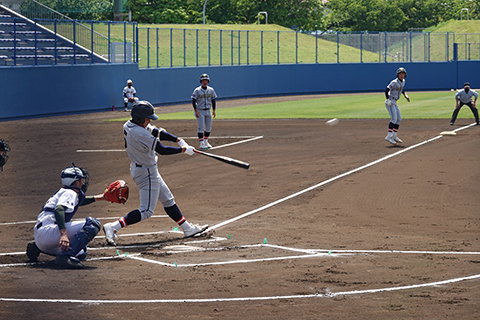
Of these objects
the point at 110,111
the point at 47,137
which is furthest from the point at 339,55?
the point at 47,137

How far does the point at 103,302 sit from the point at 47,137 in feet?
61.1

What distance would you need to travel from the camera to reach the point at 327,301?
699 centimetres

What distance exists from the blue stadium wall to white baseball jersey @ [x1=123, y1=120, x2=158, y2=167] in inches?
894

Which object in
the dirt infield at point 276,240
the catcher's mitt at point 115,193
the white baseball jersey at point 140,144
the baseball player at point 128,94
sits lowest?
the dirt infield at point 276,240

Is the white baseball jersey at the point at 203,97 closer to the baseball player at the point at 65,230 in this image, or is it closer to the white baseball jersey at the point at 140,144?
the white baseball jersey at the point at 140,144

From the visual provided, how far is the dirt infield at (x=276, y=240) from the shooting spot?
6.91 meters

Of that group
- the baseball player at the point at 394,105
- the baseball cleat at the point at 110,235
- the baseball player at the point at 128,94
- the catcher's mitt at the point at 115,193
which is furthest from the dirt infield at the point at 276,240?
the baseball player at the point at 128,94

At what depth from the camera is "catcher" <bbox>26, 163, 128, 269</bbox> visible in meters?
8.35

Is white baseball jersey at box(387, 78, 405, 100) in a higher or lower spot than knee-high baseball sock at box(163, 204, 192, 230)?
higher

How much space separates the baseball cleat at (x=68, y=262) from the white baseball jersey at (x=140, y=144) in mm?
1959

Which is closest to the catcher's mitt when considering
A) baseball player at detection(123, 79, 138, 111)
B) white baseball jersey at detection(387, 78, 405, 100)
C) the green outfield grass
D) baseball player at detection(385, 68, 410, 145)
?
baseball player at detection(385, 68, 410, 145)

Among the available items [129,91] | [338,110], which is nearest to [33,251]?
[129,91]

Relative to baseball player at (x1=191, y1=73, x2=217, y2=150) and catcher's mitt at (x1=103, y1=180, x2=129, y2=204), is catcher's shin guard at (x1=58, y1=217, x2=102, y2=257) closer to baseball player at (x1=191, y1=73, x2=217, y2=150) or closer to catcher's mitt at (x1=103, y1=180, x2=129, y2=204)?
catcher's mitt at (x1=103, y1=180, x2=129, y2=204)

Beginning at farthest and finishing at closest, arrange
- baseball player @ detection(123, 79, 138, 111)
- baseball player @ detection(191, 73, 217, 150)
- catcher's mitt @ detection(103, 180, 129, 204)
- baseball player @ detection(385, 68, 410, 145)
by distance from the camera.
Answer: baseball player @ detection(123, 79, 138, 111) → baseball player @ detection(191, 73, 217, 150) → baseball player @ detection(385, 68, 410, 145) → catcher's mitt @ detection(103, 180, 129, 204)
